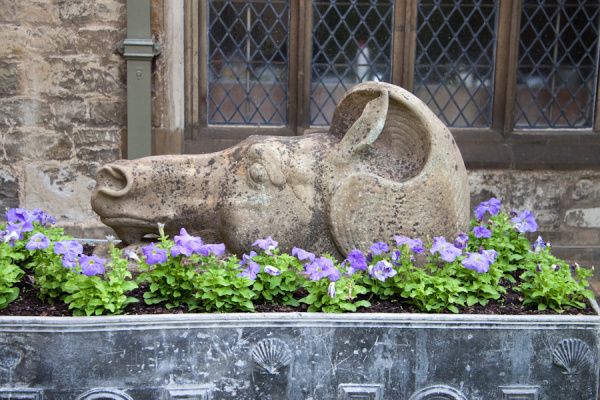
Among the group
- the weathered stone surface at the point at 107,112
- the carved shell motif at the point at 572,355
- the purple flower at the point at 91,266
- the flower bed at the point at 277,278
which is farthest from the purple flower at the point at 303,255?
the weathered stone surface at the point at 107,112

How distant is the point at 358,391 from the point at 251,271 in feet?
1.88

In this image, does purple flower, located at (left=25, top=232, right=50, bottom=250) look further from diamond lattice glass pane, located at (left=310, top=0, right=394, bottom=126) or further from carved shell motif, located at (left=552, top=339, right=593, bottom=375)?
diamond lattice glass pane, located at (left=310, top=0, right=394, bottom=126)

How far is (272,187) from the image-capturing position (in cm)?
295

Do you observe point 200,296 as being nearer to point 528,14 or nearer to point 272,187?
point 272,187

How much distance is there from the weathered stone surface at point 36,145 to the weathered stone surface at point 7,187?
0.36 feet

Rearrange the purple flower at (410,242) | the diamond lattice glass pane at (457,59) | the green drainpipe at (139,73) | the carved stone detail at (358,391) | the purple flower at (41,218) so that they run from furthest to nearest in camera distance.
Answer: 1. the diamond lattice glass pane at (457,59)
2. the green drainpipe at (139,73)
3. the purple flower at (41,218)
4. the purple flower at (410,242)
5. the carved stone detail at (358,391)

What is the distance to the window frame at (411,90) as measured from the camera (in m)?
5.82

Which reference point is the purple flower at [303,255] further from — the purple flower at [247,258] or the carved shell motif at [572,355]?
the carved shell motif at [572,355]

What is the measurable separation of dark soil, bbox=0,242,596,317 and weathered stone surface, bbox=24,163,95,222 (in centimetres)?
284

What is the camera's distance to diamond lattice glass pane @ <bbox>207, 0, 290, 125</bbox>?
587 centimetres

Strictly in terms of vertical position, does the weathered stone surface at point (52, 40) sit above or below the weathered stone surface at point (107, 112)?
above

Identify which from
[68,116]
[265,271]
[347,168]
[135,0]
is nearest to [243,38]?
[135,0]

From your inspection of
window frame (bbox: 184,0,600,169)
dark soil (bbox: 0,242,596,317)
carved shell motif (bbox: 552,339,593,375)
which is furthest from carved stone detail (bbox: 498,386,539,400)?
window frame (bbox: 184,0,600,169)

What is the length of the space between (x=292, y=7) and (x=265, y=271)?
3.66 metres
